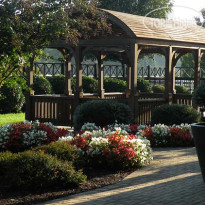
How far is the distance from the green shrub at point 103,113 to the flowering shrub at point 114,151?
473 cm

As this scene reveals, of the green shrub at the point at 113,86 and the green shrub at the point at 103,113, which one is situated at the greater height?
the green shrub at the point at 113,86

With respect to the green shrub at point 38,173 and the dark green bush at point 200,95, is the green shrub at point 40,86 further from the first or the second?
the green shrub at point 38,173

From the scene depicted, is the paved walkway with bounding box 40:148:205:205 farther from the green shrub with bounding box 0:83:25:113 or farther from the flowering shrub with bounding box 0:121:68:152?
the green shrub with bounding box 0:83:25:113

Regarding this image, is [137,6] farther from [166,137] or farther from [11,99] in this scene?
[166,137]

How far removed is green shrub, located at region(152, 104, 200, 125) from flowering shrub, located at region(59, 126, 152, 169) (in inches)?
208

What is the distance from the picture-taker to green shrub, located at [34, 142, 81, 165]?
9.20m

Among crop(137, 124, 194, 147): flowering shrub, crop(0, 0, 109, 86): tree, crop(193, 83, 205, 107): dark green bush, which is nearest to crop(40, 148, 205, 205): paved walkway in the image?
crop(193, 83, 205, 107): dark green bush

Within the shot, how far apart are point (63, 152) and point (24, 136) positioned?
265 cm

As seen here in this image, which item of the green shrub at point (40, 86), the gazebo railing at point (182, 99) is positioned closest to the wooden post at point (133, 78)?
the gazebo railing at point (182, 99)

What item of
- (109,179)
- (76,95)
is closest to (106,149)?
(109,179)

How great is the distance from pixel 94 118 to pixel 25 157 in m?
7.00

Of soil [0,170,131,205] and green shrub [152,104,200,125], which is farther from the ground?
green shrub [152,104,200,125]

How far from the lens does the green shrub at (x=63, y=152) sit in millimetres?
9195

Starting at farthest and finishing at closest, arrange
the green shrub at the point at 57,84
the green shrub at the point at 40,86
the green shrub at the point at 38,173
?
the green shrub at the point at 57,84, the green shrub at the point at 40,86, the green shrub at the point at 38,173
